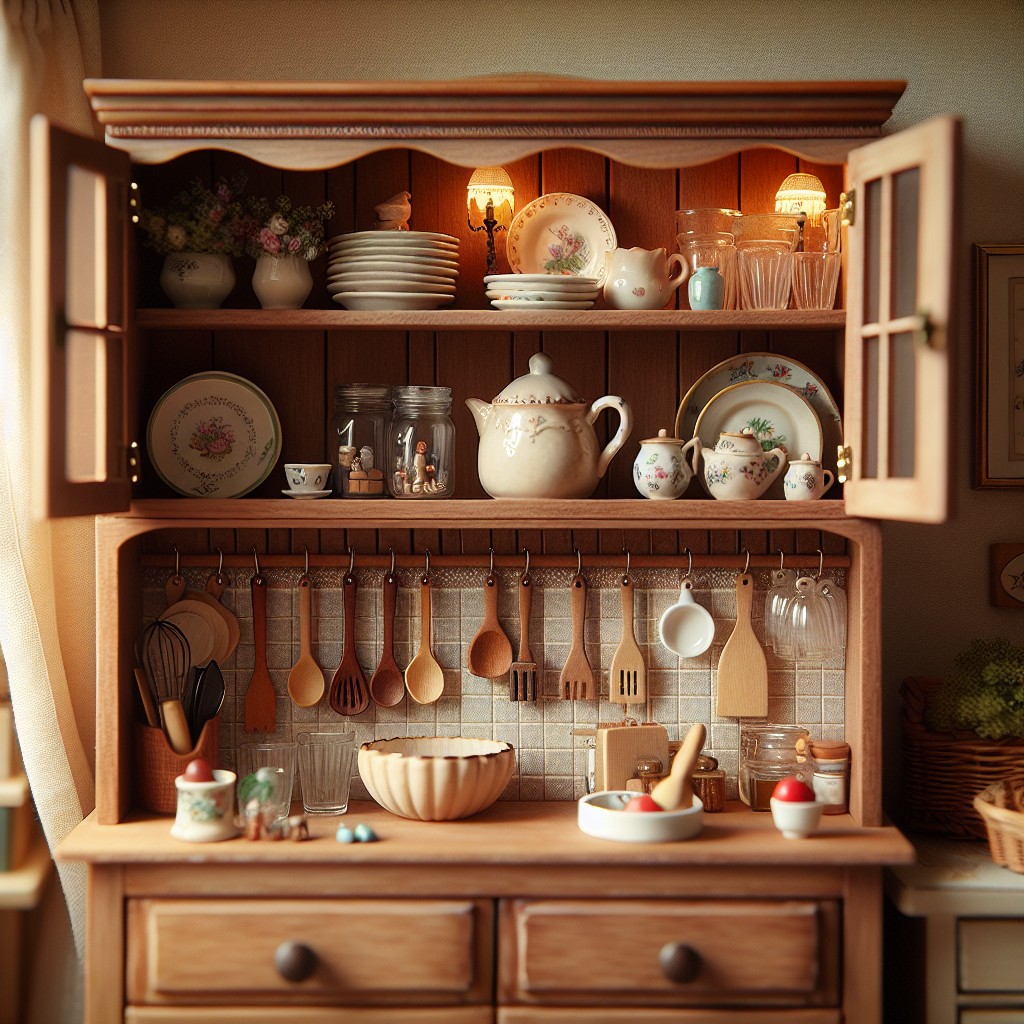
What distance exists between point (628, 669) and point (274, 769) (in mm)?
722

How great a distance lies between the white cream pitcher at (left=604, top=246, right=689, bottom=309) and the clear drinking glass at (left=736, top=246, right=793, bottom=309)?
0.13 meters

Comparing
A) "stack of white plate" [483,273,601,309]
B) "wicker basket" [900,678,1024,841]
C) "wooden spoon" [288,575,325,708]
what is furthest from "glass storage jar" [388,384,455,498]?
"wicker basket" [900,678,1024,841]

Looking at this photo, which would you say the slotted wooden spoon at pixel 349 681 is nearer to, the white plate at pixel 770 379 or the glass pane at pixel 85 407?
the glass pane at pixel 85 407

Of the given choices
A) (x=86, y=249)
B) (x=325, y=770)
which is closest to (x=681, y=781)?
(x=325, y=770)

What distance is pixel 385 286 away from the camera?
2.14 m

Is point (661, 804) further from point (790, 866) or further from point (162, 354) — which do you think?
point (162, 354)

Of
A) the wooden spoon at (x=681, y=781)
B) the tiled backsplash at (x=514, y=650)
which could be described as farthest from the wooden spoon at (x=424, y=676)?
the wooden spoon at (x=681, y=781)

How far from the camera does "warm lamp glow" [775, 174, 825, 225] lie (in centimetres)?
229

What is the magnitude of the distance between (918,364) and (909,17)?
988 millimetres

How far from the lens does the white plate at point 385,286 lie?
7.02 feet

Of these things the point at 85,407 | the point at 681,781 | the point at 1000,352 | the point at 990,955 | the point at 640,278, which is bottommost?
the point at 990,955

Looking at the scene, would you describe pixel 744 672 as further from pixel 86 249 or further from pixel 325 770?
pixel 86 249

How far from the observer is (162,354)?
7.63 ft

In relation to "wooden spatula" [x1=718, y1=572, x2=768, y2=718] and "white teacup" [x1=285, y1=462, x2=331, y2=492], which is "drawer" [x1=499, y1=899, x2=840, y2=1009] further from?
"white teacup" [x1=285, y1=462, x2=331, y2=492]
